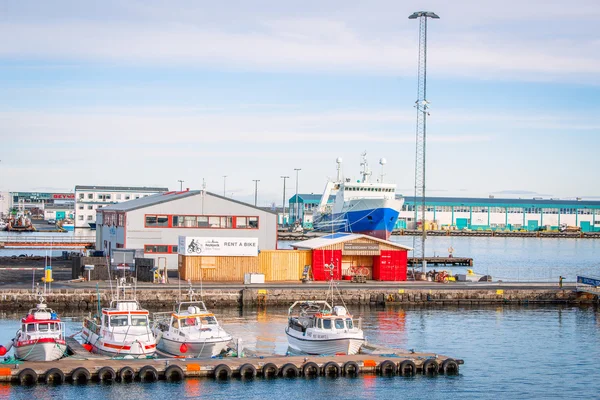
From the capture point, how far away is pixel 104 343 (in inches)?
1426

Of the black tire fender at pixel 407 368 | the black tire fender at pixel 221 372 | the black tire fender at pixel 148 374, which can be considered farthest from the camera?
the black tire fender at pixel 407 368

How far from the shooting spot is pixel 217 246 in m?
59.6

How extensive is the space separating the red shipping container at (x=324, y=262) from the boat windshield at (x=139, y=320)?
26.5 metres

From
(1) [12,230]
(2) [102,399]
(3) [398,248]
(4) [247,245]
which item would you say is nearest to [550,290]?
(3) [398,248]

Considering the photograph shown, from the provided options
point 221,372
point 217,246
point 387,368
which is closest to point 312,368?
point 387,368

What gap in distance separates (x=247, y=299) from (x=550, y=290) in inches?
855

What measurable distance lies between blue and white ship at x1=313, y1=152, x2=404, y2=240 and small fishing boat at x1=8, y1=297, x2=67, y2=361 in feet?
270

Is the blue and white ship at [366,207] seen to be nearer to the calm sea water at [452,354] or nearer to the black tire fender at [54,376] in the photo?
the calm sea water at [452,354]

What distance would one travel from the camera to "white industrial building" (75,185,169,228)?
162m

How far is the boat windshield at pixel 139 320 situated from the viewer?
1425 inches

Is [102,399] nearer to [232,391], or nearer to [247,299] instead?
[232,391]

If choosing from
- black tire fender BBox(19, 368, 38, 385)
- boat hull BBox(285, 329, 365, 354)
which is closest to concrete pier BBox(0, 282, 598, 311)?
boat hull BBox(285, 329, 365, 354)

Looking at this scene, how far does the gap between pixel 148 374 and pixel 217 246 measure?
86.4 feet

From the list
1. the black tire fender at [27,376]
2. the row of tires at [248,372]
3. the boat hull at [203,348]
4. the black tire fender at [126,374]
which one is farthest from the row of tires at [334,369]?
the black tire fender at [27,376]
